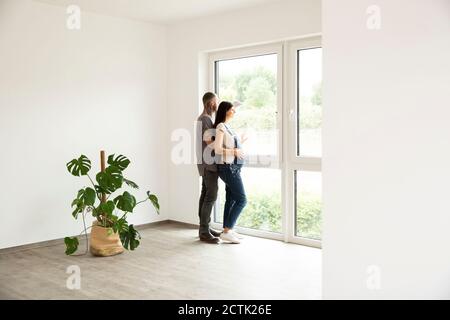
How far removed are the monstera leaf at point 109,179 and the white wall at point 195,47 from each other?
1.41 m

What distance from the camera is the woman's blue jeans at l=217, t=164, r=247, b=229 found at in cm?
485

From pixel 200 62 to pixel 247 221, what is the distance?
6.19 ft

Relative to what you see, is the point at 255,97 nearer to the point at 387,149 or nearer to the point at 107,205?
the point at 107,205

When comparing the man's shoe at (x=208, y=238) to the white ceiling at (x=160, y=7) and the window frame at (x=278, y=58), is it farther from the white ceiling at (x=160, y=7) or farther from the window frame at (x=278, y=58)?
the white ceiling at (x=160, y=7)

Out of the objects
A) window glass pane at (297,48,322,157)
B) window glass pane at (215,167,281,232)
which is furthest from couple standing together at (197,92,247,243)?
window glass pane at (297,48,322,157)

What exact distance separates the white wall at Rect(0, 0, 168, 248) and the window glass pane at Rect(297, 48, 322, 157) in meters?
1.87

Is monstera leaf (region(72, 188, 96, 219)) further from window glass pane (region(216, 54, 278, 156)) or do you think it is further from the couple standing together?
window glass pane (region(216, 54, 278, 156))

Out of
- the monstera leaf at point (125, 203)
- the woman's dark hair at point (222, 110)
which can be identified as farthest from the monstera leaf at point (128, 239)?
the woman's dark hair at point (222, 110)

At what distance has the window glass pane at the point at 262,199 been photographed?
5.12m

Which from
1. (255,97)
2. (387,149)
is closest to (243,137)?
(255,97)

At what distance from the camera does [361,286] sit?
8.27 feet

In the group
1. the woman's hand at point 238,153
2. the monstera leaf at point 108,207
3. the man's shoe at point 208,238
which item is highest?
the woman's hand at point 238,153
